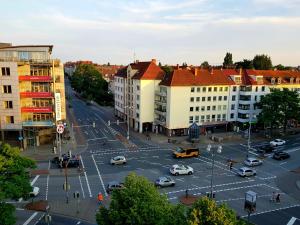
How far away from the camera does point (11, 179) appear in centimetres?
2998

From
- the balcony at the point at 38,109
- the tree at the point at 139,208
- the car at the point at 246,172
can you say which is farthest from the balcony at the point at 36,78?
the tree at the point at 139,208

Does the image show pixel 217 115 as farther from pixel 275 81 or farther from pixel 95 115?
pixel 95 115

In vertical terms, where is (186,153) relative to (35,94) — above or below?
below

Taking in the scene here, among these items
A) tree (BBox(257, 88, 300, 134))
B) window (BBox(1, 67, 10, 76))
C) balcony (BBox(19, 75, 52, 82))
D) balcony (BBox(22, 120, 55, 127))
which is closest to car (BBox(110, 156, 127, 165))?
balcony (BBox(22, 120, 55, 127))

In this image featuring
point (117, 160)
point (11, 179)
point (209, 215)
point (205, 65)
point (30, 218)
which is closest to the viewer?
point (209, 215)

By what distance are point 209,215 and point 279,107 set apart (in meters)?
59.6

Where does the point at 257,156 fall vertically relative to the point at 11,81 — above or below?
A: below

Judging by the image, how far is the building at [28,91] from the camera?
58125mm

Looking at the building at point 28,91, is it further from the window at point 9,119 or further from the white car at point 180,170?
the white car at point 180,170

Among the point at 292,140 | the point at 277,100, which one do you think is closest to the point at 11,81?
the point at 277,100

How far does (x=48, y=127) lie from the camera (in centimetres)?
6225

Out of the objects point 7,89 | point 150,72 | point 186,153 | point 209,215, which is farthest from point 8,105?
point 209,215

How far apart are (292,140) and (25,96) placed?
197 feet

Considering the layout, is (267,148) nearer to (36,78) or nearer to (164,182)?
(164,182)
